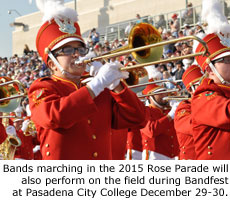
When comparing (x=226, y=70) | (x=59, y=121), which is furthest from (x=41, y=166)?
(x=226, y=70)

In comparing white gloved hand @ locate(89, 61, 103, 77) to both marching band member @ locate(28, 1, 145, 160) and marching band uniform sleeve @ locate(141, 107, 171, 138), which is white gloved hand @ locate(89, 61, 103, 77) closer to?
marching band member @ locate(28, 1, 145, 160)

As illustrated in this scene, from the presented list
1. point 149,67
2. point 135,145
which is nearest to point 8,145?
point 135,145

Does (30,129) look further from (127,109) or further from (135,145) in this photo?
(127,109)

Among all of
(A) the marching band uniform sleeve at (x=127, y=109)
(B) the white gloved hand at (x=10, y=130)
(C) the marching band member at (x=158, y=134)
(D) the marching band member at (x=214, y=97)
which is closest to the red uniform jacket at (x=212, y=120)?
(D) the marching band member at (x=214, y=97)

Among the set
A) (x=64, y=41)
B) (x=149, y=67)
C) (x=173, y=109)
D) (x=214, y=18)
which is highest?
(x=149, y=67)

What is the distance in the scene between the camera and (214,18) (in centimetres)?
416

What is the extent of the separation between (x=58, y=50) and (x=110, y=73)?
1.84ft

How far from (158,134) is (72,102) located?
152 inches

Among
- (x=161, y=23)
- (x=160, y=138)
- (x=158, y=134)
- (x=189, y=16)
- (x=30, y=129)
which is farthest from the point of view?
(x=161, y=23)

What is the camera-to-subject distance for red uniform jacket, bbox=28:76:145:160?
125 inches

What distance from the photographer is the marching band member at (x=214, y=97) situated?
3.85 m

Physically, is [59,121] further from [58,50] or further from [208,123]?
[208,123]

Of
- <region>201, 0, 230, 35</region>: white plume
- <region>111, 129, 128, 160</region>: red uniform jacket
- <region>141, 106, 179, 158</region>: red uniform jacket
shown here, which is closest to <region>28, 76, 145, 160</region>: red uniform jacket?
<region>111, 129, 128, 160</region>: red uniform jacket

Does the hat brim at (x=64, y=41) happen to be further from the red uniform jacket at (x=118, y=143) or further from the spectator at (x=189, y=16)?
the spectator at (x=189, y=16)
